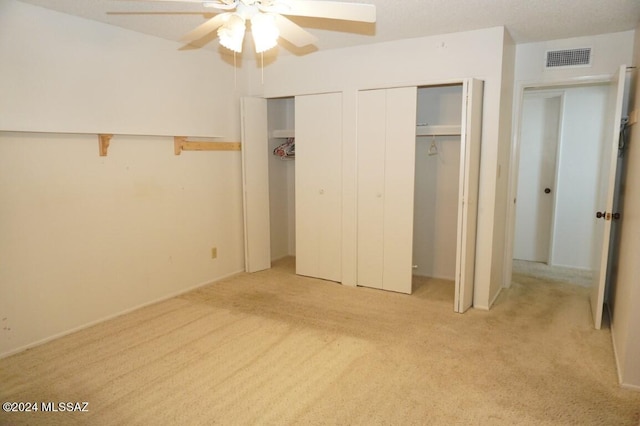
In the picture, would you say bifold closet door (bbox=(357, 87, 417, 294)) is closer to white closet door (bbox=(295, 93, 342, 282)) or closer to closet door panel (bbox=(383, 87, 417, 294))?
closet door panel (bbox=(383, 87, 417, 294))

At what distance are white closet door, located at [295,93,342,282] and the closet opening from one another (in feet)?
2.84

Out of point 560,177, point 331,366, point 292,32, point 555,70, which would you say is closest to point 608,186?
point 555,70

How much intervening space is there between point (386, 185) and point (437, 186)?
2.51ft

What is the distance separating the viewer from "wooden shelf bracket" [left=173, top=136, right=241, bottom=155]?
154 inches

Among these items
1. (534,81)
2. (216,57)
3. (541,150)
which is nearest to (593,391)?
(534,81)

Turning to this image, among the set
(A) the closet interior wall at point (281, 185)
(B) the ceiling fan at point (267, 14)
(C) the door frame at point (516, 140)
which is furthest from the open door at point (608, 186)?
(A) the closet interior wall at point (281, 185)

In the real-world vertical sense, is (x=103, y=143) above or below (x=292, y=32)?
below

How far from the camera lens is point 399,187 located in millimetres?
3908

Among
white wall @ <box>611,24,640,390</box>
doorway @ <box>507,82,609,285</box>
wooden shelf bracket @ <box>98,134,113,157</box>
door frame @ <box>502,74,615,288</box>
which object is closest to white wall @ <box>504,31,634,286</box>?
door frame @ <box>502,74,615,288</box>

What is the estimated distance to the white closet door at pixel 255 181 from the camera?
4.52 meters

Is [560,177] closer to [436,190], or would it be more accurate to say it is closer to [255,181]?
[436,190]

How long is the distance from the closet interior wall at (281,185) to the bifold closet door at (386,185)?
4.49 feet

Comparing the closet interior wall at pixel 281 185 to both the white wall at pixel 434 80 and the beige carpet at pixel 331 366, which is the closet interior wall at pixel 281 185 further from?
the beige carpet at pixel 331 366

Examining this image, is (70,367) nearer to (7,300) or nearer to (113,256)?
(7,300)
